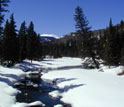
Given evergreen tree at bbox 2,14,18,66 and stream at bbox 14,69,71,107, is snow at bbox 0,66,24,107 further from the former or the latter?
evergreen tree at bbox 2,14,18,66

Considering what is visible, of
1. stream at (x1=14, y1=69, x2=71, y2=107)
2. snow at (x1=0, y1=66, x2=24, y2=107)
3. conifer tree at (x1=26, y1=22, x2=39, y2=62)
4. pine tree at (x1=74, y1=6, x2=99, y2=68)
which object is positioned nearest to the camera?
snow at (x1=0, y1=66, x2=24, y2=107)

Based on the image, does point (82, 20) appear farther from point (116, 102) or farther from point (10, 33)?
point (116, 102)

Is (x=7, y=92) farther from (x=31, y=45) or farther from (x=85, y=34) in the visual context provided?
(x=31, y=45)

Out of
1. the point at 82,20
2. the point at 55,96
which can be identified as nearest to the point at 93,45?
the point at 82,20

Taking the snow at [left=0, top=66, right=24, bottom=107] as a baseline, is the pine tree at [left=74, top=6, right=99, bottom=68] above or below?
above

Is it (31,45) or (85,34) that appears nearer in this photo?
(85,34)

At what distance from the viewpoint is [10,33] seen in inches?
1475

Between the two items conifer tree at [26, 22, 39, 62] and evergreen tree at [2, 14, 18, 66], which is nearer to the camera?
evergreen tree at [2, 14, 18, 66]

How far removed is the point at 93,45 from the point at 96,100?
20.0m

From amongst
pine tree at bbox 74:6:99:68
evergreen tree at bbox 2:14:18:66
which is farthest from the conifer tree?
pine tree at bbox 74:6:99:68

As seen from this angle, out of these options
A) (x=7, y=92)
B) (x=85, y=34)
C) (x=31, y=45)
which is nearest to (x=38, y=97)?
(x=7, y=92)

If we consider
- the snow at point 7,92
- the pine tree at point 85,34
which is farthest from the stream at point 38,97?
the pine tree at point 85,34

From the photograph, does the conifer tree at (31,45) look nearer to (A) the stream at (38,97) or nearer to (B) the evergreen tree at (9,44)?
(B) the evergreen tree at (9,44)

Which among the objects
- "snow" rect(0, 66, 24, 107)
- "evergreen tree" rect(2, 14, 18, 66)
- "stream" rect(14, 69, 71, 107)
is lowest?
"stream" rect(14, 69, 71, 107)
